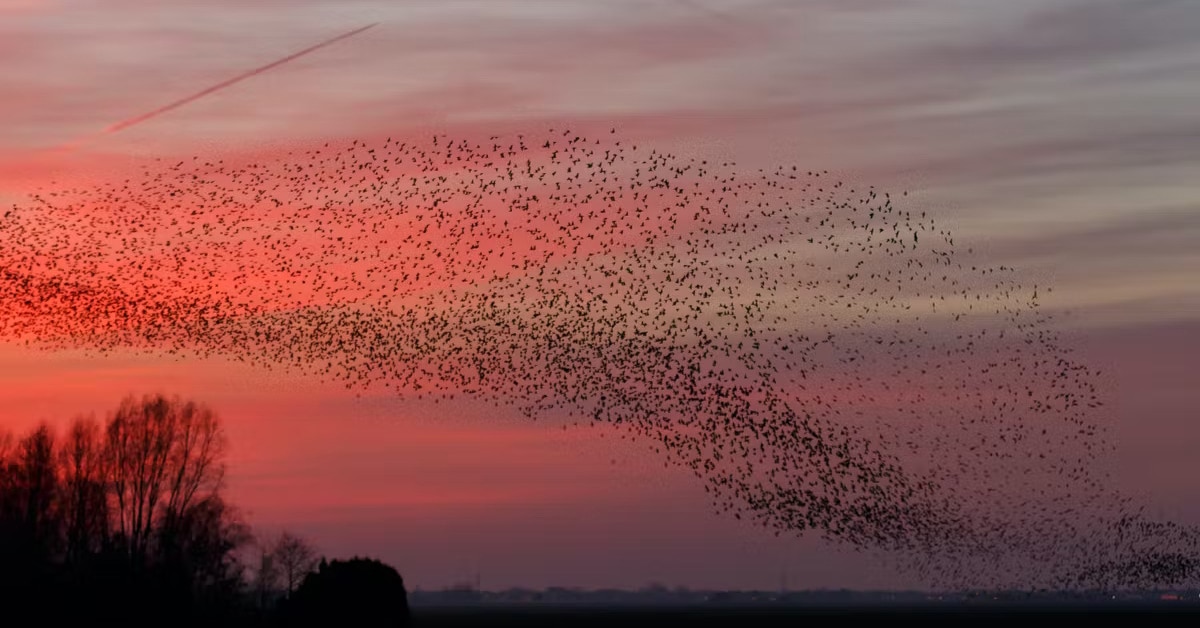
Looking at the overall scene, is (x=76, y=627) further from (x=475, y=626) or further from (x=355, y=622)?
(x=475, y=626)

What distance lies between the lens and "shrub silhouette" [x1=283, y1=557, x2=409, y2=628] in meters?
85.6

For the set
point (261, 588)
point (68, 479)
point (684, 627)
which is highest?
point (68, 479)

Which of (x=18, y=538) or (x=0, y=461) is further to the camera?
(x=0, y=461)

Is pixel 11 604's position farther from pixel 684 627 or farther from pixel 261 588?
pixel 684 627

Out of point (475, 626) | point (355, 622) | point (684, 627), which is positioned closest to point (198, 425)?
point (355, 622)

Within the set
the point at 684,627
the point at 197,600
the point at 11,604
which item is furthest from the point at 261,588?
the point at 684,627

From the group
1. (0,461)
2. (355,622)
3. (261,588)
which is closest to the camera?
(355,622)

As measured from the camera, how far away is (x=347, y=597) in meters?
86.6

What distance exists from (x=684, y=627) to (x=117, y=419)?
9063 cm

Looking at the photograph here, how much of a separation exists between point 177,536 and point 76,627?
29197 mm

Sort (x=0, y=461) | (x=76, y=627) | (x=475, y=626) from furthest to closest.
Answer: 1. (x=475, y=626)
2. (x=0, y=461)
3. (x=76, y=627)

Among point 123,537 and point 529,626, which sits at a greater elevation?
point 123,537

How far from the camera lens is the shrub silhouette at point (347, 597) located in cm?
8562

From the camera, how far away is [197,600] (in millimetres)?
90250
